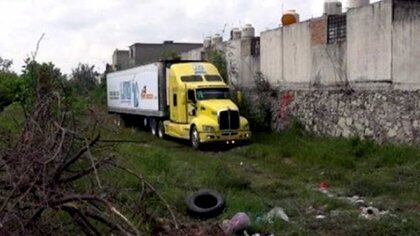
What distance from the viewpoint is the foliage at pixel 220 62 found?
3022 centimetres

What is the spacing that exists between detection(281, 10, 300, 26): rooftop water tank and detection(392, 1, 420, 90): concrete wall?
779 cm

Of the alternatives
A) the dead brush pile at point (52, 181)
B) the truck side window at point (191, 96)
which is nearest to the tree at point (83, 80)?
the truck side window at point (191, 96)

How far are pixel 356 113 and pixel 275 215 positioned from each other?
33.3ft

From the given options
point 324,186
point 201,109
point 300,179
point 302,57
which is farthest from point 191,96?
point 324,186

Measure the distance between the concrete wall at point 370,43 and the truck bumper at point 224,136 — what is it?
454 cm

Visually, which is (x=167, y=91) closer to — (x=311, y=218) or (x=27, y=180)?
(x=311, y=218)

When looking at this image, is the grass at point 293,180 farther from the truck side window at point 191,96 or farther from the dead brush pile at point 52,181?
the truck side window at point 191,96

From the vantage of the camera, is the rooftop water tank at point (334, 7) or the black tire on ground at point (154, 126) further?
the black tire on ground at point (154, 126)

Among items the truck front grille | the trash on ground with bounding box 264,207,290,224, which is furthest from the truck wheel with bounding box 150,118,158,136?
the trash on ground with bounding box 264,207,290,224

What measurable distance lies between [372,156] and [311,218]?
6871 millimetres

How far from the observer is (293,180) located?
15852 millimetres

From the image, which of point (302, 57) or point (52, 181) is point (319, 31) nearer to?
point (302, 57)

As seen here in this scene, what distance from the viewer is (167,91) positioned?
26.9m

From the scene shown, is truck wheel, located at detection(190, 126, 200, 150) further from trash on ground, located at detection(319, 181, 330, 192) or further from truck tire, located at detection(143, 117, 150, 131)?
trash on ground, located at detection(319, 181, 330, 192)
